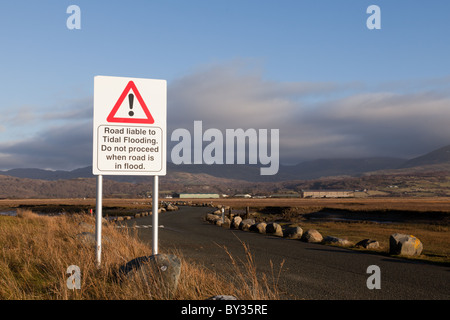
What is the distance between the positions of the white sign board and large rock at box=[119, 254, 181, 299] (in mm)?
2151

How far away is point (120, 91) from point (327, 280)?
6.67m

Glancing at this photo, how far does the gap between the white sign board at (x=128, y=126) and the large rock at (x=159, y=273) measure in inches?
84.7

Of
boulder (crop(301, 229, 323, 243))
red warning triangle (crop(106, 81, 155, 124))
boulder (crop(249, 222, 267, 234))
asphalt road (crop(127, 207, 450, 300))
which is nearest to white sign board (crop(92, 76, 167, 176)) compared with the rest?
red warning triangle (crop(106, 81, 155, 124))

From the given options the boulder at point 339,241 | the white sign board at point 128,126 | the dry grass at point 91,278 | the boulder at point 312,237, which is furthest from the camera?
the boulder at point 312,237

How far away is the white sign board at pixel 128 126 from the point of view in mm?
9156

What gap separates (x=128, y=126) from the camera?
9297 millimetres

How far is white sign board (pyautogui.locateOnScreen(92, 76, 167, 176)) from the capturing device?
916 centimetres

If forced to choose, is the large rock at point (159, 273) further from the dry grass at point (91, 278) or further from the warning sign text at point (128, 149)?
the warning sign text at point (128, 149)

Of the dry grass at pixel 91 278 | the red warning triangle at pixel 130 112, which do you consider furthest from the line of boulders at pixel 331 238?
the red warning triangle at pixel 130 112

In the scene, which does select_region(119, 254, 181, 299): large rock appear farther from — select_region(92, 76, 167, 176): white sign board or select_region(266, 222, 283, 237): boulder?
select_region(266, 222, 283, 237): boulder

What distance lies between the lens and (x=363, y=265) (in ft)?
42.3
